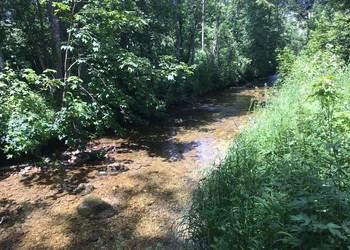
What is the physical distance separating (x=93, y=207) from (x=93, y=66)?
14.7 ft

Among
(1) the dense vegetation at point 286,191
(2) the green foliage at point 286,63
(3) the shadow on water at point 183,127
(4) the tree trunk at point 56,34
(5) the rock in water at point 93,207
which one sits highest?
(4) the tree trunk at point 56,34

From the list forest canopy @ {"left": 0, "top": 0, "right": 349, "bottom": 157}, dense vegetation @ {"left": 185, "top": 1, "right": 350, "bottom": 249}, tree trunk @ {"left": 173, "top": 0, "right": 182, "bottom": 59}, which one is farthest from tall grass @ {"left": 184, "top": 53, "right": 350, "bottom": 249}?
tree trunk @ {"left": 173, "top": 0, "right": 182, "bottom": 59}

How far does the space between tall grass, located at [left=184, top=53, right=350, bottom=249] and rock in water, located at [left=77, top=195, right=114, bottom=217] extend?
5.37 ft

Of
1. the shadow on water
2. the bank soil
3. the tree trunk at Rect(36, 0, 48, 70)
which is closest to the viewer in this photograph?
the bank soil

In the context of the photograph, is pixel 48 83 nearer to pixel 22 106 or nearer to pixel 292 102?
pixel 22 106

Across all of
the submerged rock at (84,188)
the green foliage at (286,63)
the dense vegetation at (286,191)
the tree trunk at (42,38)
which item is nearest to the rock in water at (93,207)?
the submerged rock at (84,188)

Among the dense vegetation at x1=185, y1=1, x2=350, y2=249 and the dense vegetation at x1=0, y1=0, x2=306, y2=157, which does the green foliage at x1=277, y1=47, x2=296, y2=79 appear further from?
the dense vegetation at x1=185, y1=1, x2=350, y2=249

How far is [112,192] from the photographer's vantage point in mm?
4750

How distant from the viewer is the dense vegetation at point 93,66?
5633 millimetres

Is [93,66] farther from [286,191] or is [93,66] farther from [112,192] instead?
[286,191]

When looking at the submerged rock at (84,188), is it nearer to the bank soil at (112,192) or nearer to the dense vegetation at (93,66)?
the bank soil at (112,192)

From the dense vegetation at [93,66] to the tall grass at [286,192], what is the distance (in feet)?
12.0

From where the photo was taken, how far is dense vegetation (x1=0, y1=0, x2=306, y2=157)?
5.63m

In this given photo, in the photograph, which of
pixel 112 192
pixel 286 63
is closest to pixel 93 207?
pixel 112 192
